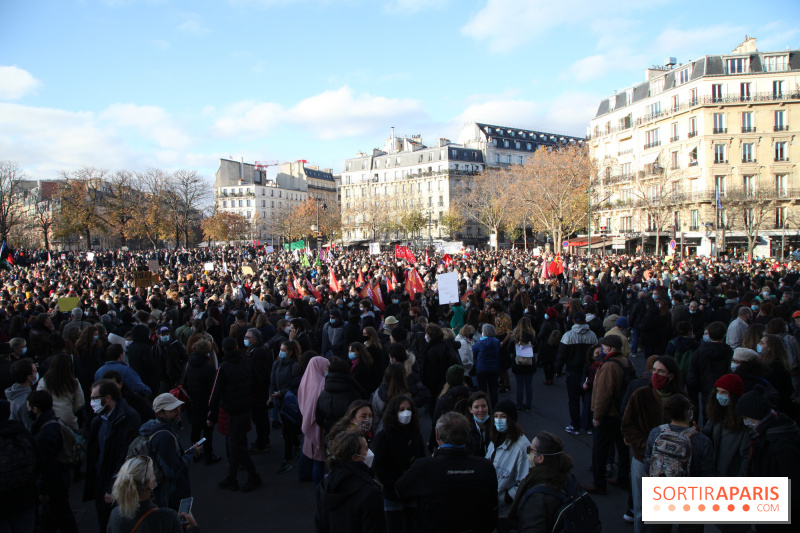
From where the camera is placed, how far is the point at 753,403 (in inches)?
149

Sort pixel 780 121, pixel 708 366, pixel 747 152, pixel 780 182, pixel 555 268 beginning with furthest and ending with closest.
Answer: pixel 747 152 < pixel 780 121 < pixel 780 182 < pixel 555 268 < pixel 708 366

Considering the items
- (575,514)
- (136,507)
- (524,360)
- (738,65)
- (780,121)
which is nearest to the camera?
(136,507)

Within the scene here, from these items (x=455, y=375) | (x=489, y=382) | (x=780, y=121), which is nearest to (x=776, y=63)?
(x=780, y=121)

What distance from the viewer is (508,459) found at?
4.03m

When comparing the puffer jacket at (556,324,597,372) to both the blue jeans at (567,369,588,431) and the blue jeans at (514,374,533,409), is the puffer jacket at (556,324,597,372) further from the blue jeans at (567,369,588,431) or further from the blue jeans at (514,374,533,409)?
the blue jeans at (514,374,533,409)

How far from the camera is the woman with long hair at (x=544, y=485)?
9.96 ft

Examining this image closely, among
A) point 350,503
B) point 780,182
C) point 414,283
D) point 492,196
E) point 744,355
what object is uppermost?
point 492,196

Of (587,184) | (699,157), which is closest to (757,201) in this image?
(699,157)

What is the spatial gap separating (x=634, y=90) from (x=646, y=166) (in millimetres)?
9059

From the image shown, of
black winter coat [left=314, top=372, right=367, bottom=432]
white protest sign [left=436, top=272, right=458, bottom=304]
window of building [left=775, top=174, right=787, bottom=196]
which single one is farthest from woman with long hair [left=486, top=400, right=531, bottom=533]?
window of building [left=775, top=174, right=787, bottom=196]

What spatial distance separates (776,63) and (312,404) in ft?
172

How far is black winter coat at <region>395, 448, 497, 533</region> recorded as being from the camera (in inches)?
125

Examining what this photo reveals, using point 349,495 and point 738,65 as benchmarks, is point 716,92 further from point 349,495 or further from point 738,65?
point 349,495

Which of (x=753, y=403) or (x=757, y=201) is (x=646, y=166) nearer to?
(x=757, y=201)
